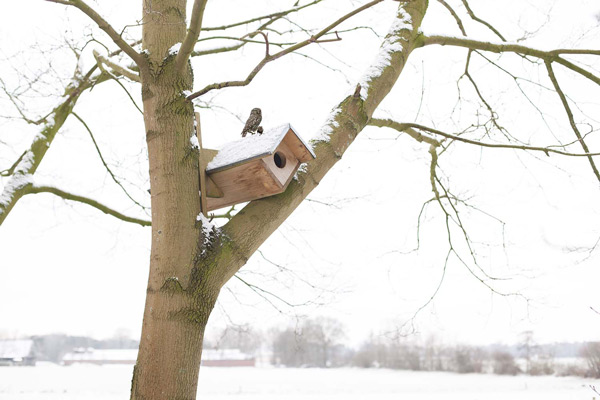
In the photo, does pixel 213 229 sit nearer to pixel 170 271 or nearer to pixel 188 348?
pixel 170 271

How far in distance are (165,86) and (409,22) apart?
4.33ft

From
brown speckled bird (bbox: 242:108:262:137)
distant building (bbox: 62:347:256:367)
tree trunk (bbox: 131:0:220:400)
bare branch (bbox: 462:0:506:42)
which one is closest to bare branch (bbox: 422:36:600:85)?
bare branch (bbox: 462:0:506:42)

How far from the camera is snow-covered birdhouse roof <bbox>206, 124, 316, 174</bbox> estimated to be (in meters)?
1.92

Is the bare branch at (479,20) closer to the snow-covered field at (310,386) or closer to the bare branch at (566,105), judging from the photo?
the bare branch at (566,105)

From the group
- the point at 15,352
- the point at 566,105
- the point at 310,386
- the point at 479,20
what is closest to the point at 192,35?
the point at 566,105

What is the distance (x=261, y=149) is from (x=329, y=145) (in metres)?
0.28

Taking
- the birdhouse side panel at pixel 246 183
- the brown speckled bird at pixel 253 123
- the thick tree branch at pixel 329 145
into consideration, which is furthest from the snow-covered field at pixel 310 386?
the birdhouse side panel at pixel 246 183

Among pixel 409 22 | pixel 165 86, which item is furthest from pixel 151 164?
pixel 409 22

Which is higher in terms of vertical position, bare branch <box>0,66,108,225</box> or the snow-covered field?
bare branch <box>0,66,108,225</box>

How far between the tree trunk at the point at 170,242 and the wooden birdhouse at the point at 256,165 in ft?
0.63

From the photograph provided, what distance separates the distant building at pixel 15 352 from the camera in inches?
998

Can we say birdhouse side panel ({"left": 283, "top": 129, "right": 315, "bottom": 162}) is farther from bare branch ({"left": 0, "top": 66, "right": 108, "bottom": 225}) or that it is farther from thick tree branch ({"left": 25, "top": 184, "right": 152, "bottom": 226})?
bare branch ({"left": 0, "top": 66, "right": 108, "bottom": 225})

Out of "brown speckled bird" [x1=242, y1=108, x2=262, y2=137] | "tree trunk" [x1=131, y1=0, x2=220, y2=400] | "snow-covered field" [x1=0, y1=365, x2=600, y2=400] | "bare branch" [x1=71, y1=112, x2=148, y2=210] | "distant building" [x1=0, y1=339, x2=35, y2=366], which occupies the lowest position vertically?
"snow-covered field" [x1=0, y1=365, x2=600, y2=400]

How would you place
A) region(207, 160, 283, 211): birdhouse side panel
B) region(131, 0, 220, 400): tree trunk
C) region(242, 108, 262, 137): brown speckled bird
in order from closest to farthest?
region(131, 0, 220, 400): tree trunk < region(207, 160, 283, 211): birdhouse side panel < region(242, 108, 262, 137): brown speckled bird
